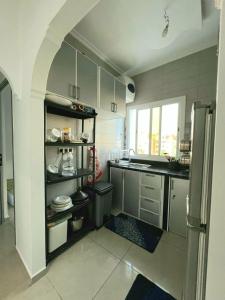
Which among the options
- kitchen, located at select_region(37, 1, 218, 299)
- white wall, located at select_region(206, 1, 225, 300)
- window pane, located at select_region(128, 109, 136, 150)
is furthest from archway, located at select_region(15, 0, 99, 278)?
window pane, located at select_region(128, 109, 136, 150)

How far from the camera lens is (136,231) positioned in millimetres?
2035

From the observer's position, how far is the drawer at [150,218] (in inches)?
84.8

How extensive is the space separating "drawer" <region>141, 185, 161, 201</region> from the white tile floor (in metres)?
0.56

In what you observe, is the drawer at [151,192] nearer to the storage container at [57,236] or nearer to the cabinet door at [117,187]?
the cabinet door at [117,187]

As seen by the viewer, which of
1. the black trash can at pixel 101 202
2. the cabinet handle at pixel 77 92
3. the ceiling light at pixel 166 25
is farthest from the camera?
the black trash can at pixel 101 202

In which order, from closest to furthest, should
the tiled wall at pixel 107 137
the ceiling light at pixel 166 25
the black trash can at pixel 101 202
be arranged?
the ceiling light at pixel 166 25, the black trash can at pixel 101 202, the tiled wall at pixel 107 137

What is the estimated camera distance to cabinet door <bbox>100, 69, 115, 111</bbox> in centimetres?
213

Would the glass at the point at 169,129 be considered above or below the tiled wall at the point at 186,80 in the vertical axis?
below

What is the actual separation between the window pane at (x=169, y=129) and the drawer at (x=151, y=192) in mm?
792

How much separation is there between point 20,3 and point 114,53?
4.51 feet

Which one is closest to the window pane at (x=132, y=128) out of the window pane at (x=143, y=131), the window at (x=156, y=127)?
the window at (x=156, y=127)

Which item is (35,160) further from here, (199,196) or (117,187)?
(117,187)

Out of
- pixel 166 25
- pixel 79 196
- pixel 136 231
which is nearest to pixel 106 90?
pixel 166 25

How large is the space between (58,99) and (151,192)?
1.85 m
